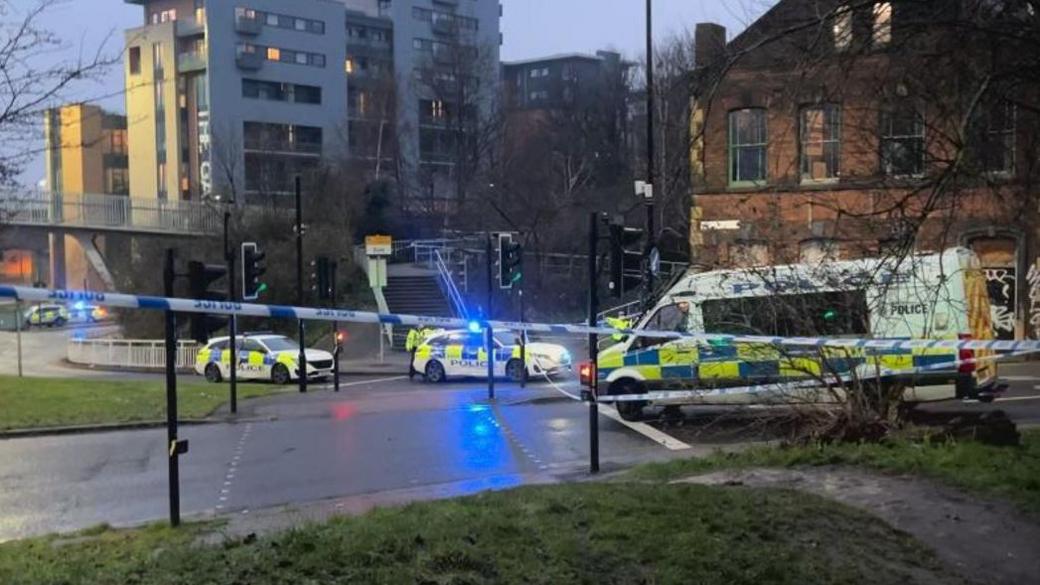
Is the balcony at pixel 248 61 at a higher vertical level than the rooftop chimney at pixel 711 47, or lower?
higher

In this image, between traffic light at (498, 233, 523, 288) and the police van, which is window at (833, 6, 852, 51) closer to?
the police van

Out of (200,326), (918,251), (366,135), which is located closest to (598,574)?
(200,326)

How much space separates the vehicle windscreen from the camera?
30.5 meters

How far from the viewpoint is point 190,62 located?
73.0m

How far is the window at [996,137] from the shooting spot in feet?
27.0

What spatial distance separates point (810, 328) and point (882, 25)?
4024mm

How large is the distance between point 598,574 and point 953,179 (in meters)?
4.50

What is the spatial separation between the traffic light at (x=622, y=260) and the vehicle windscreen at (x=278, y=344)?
18.6m

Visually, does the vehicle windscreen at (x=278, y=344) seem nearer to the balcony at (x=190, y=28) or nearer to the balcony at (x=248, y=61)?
the balcony at (x=248, y=61)

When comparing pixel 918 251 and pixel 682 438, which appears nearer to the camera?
pixel 918 251

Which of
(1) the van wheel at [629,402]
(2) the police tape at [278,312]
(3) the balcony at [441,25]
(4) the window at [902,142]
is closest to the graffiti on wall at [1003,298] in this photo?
(1) the van wheel at [629,402]

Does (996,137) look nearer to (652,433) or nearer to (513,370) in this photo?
(652,433)

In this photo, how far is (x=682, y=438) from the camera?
13.9 meters

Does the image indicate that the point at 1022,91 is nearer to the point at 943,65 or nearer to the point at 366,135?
the point at 943,65
